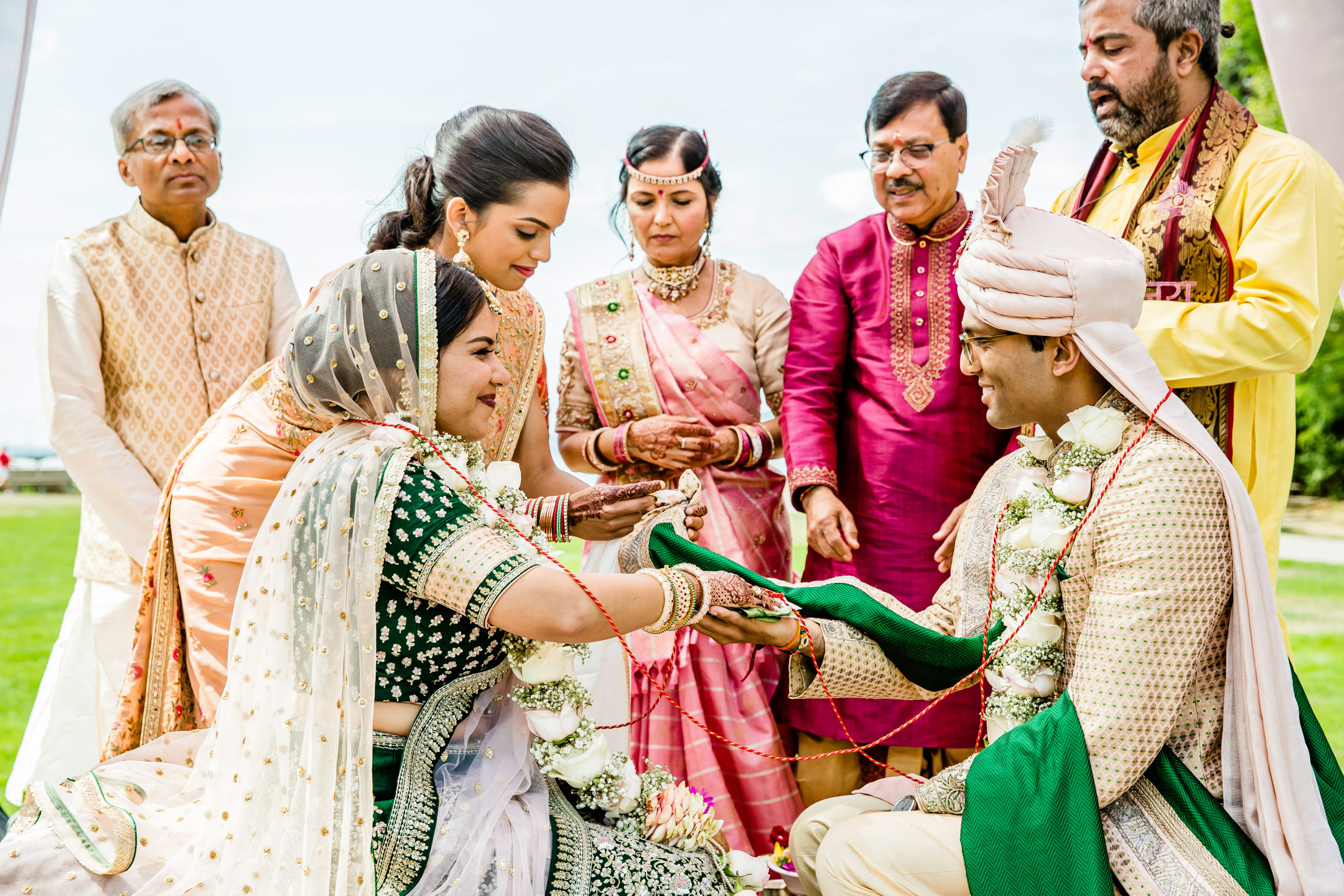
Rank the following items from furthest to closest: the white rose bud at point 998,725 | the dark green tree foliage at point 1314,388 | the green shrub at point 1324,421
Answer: the green shrub at point 1324,421 < the dark green tree foliage at point 1314,388 < the white rose bud at point 998,725

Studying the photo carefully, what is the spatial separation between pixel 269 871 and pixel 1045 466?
1827 millimetres

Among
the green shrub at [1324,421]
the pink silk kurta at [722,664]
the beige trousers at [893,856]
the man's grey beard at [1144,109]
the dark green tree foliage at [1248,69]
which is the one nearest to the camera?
the beige trousers at [893,856]

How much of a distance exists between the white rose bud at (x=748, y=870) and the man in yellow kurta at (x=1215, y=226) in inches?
63.6

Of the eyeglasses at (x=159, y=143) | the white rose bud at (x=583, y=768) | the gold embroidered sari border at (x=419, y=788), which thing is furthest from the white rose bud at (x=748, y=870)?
the eyeglasses at (x=159, y=143)

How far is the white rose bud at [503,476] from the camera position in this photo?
2.46 meters

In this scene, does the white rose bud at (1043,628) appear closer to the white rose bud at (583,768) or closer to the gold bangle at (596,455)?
→ the white rose bud at (583,768)

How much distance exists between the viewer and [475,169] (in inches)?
123

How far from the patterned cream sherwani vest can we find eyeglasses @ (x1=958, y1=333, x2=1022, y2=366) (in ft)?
8.60

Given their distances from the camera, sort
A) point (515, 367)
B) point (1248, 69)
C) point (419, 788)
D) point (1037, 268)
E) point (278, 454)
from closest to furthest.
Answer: point (419, 788), point (1037, 268), point (278, 454), point (515, 367), point (1248, 69)

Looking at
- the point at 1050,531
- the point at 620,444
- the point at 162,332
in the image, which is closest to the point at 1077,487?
the point at 1050,531

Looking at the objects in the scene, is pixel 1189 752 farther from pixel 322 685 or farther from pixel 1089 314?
pixel 322 685

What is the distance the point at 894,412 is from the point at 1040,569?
123cm

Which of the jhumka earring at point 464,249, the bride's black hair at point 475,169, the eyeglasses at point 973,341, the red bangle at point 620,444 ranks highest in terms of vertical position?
the bride's black hair at point 475,169

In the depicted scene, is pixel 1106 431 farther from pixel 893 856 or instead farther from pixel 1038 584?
pixel 893 856
